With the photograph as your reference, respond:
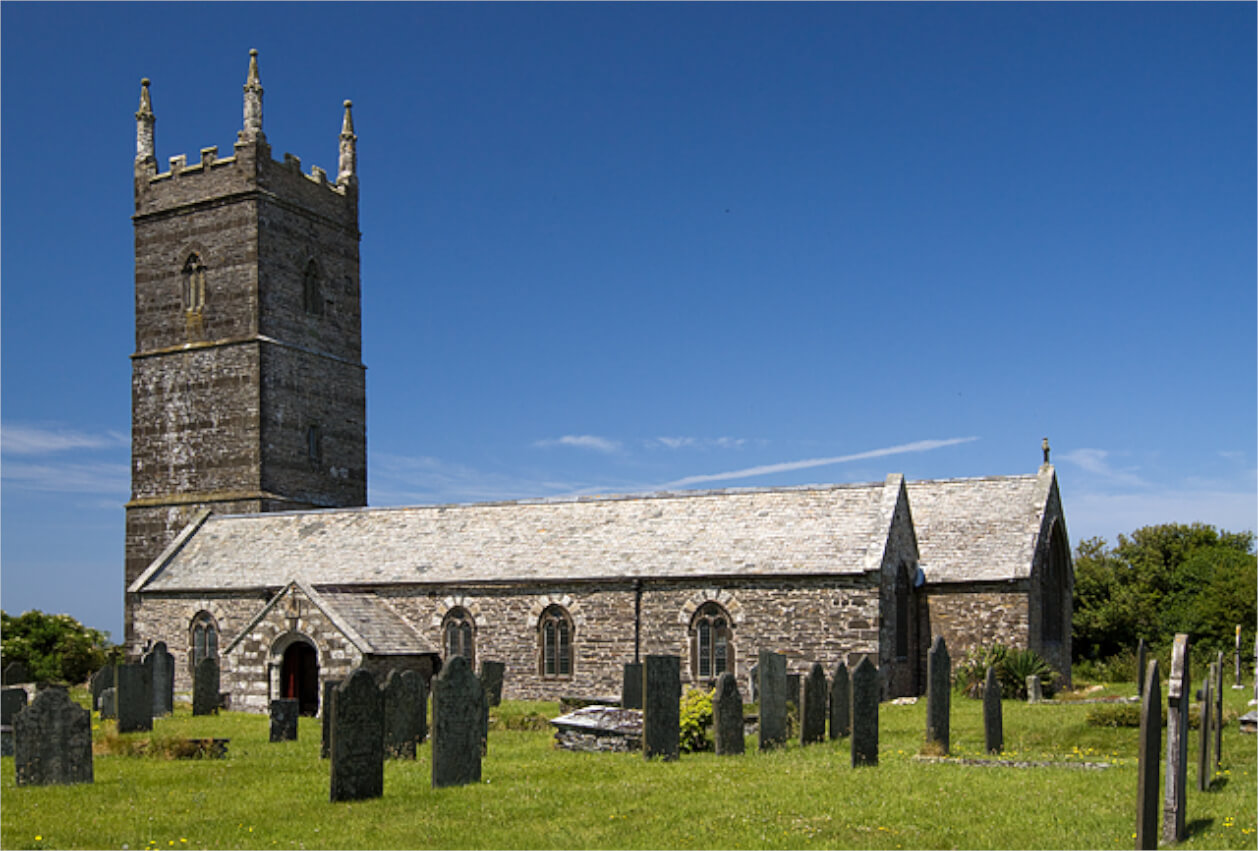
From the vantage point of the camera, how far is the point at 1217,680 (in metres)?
14.8

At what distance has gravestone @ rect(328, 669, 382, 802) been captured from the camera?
13328 mm

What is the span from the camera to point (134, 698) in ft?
74.1

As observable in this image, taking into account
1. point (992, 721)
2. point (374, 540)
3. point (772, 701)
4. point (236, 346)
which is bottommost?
point (992, 721)

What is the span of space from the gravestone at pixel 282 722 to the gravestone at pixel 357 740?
7066 millimetres

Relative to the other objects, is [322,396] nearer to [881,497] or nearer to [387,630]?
[387,630]

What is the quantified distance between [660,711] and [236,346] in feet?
94.3

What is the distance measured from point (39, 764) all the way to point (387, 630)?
15572 mm

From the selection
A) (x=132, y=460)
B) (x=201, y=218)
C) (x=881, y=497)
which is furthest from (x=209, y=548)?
(x=881, y=497)

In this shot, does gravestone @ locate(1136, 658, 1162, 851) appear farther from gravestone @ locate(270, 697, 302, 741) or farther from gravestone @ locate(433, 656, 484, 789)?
gravestone @ locate(270, 697, 302, 741)

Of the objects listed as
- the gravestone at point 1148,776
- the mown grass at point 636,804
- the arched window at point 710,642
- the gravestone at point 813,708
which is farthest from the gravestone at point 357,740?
the arched window at point 710,642

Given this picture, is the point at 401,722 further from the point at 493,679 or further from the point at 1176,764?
the point at 1176,764

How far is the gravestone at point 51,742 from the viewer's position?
14.6 m

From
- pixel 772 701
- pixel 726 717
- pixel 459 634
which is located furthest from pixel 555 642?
pixel 726 717

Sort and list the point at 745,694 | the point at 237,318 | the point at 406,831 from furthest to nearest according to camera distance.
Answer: the point at 237,318 < the point at 745,694 < the point at 406,831
